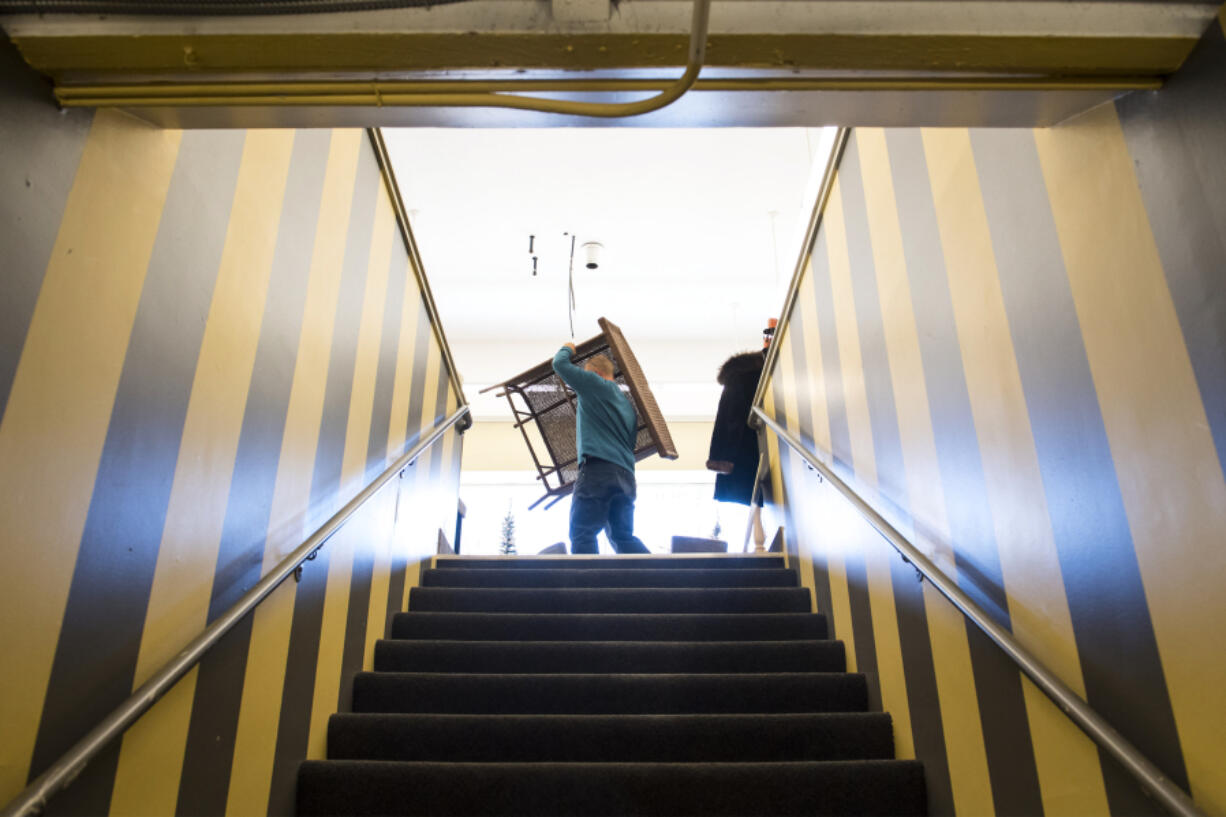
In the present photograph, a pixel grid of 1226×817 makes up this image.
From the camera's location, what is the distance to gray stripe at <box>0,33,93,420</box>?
43.6 inches

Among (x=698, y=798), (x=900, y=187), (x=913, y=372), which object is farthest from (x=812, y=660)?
(x=900, y=187)

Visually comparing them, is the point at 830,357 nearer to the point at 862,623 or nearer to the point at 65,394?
the point at 862,623

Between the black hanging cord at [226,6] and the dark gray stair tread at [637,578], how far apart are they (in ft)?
8.16

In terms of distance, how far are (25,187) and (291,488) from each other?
1.07 metres

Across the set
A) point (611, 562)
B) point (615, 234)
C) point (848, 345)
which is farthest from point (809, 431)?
point (615, 234)

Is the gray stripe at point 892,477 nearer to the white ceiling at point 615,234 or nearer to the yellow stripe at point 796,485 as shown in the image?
the yellow stripe at point 796,485

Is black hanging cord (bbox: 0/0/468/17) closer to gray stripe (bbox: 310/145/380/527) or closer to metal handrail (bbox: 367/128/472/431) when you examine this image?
gray stripe (bbox: 310/145/380/527)

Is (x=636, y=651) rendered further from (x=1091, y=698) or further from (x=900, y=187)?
(x=900, y=187)

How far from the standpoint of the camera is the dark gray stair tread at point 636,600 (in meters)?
3.06

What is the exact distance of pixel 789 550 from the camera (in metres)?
3.63

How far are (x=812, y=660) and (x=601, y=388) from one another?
2264 millimetres

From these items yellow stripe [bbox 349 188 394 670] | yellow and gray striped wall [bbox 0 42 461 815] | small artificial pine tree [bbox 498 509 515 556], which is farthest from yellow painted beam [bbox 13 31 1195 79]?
small artificial pine tree [bbox 498 509 515 556]

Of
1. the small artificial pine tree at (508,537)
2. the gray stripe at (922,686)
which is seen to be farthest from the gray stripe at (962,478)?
the small artificial pine tree at (508,537)

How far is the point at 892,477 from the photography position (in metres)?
2.35
